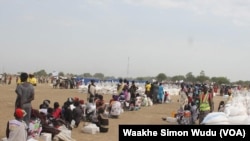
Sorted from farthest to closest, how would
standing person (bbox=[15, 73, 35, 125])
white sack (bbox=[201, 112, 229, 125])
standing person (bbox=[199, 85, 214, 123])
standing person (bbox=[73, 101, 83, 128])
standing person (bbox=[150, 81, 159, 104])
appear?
1. standing person (bbox=[150, 81, 159, 104])
2. standing person (bbox=[199, 85, 214, 123])
3. standing person (bbox=[73, 101, 83, 128])
4. standing person (bbox=[15, 73, 35, 125])
5. white sack (bbox=[201, 112, 229, 125])

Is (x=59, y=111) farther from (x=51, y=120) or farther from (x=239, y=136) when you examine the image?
(x=239, y=136)

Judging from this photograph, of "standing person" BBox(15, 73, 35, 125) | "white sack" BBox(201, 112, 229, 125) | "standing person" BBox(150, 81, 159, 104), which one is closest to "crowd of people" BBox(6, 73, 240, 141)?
"standing person" BBox(15, 73, 35, 125)

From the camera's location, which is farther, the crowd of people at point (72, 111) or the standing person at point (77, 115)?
the standing person at point (77, 115)

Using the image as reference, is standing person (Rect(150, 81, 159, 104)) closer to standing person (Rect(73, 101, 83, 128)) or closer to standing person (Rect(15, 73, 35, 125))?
standing person (Rect(73, 101, 83, 128))

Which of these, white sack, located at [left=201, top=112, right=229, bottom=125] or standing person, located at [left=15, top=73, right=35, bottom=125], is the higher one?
standing person, located at [left=15, top=73, right=35, bottom=125]

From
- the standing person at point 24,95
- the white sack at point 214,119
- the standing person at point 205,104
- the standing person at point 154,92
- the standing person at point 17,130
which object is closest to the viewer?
the white sack at point 214,119

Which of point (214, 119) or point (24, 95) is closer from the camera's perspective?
point (214, 119)

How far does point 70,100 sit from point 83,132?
1368mm

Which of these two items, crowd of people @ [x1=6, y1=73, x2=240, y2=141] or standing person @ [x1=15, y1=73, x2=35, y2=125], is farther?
standing person @ [x1=15, y1=73, x2=35, y2=125]

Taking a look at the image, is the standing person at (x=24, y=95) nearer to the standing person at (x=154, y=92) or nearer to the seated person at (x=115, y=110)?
the seated person at (x=115, y=110)

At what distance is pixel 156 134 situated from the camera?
5.24 m

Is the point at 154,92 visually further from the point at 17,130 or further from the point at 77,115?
the point at 17,130

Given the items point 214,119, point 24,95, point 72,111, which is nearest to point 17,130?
point 24,95

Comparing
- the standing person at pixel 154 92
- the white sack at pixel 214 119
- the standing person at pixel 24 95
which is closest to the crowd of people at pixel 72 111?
the standing person at pixel 24 95
